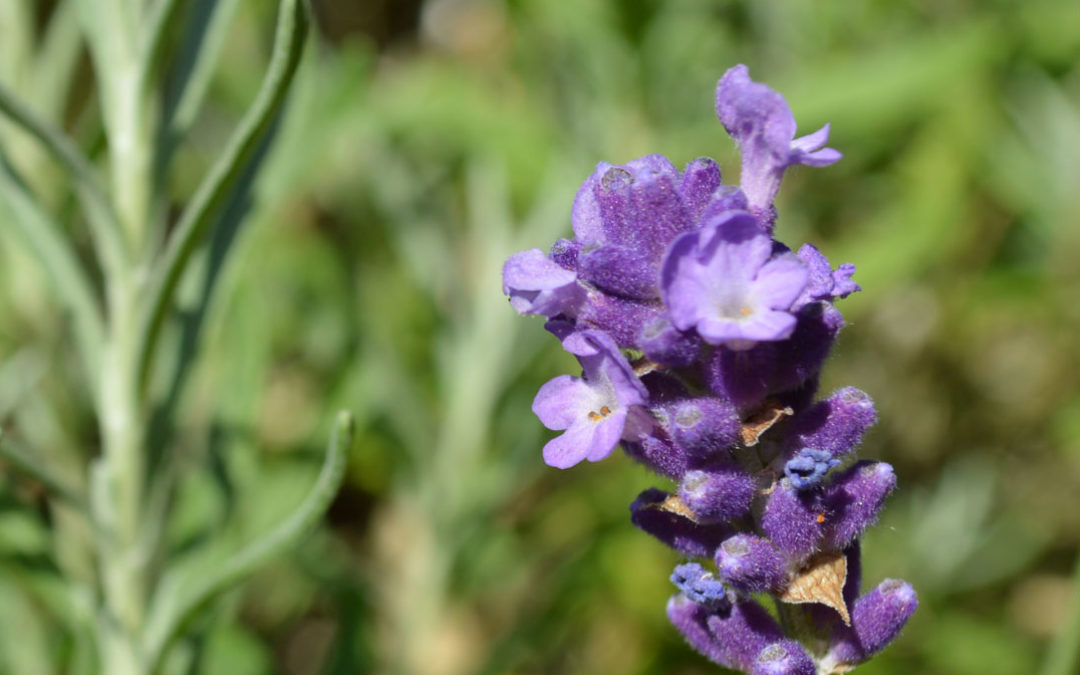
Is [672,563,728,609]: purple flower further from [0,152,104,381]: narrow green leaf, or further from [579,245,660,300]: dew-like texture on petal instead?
[0,152,104,381]: narrow green leaf

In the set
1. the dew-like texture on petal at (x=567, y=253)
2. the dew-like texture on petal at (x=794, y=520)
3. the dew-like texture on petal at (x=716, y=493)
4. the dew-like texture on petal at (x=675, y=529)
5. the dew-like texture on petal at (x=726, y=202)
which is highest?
the dew-like texture on petal at (x=726, y=202)

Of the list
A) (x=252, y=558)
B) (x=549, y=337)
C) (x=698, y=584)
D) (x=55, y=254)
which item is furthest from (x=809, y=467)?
(x=549, y=337)

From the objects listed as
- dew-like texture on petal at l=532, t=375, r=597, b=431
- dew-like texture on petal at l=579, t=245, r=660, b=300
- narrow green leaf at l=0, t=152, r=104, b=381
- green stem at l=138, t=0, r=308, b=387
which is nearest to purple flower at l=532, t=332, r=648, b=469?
dew-like texture on petal at l=532, t=375, r=597, b=431

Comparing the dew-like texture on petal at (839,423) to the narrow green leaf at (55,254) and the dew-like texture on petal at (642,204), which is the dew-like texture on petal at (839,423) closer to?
the dew-like texture on petal at (642,204)

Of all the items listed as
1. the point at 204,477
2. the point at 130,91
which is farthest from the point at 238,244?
the point at 204,477

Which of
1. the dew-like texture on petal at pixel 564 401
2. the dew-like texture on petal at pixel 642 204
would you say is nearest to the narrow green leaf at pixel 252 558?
the dew-like texture on petal at pixel 564 401

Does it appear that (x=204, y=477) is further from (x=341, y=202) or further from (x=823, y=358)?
(x=341, y=202)
